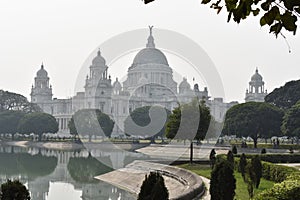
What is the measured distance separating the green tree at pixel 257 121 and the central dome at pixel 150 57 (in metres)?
66.0

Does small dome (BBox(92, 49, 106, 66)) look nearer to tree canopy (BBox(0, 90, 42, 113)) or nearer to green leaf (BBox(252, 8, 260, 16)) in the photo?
tree canopy (BBox(0, 90, 42, 113))

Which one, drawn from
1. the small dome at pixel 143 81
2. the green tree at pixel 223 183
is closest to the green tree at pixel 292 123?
the green tree at pixel 223 183

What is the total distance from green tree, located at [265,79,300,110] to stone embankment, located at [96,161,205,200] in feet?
142

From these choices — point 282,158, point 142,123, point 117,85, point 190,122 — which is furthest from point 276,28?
point 117,85

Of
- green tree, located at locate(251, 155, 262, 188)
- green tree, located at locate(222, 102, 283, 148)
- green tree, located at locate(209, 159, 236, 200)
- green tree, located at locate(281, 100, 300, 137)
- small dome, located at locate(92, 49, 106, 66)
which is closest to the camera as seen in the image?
green tree, located at locate(209, 159, 236, 200)

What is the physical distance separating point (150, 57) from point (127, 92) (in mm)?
11652

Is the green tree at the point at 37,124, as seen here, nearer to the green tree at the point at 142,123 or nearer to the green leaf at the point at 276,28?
the green tree at the point at 142,123

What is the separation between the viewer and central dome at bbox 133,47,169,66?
11938 cm

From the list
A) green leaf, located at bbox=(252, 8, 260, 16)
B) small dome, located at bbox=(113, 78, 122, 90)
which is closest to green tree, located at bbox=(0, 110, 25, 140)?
small dome, located at bbox=(113, 78, 122, 90)

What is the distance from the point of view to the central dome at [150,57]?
119m

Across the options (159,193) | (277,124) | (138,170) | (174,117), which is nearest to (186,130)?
(174,117)

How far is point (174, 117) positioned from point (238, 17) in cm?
2817

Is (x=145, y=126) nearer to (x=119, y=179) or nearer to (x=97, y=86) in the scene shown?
(x=97, y=86)

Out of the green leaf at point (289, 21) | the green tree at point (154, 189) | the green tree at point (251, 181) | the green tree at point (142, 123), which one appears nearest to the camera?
the green leaf at point (289, 21)
